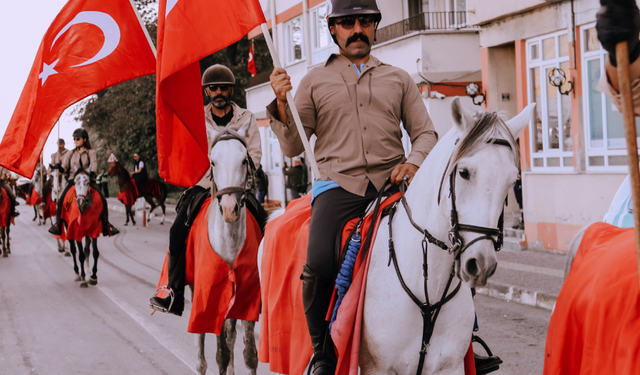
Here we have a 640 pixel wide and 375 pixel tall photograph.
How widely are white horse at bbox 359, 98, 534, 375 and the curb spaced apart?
5.74 meters

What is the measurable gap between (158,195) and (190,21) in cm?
2140

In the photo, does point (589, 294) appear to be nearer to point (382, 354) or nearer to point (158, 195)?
point (382, 354)

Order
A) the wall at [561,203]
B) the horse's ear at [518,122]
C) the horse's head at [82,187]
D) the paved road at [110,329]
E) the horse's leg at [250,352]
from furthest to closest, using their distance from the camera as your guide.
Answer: the wall at [561,203]
the horse's head at [82,187]
the paved road at [110,329]
the horse's leg at [250,352]
the horse's ear at [518,122]

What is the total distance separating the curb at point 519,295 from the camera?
9.22 metres

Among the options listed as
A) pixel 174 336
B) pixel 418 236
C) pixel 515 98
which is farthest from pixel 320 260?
pixel 515 98

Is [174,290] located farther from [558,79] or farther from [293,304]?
[558,79]

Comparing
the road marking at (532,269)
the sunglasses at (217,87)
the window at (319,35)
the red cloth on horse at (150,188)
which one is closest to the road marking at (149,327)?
the sunglasses at (217,87)

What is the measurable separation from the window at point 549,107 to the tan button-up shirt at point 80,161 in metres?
8.94

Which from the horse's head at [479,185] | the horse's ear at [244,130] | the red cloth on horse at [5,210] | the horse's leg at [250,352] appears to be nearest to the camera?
the horse's head at [479,185]

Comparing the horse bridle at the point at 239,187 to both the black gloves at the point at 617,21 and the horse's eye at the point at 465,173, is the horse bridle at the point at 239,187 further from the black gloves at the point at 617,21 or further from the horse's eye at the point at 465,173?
the black gloves at the point at 617,21

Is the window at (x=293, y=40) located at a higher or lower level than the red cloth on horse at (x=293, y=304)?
higher

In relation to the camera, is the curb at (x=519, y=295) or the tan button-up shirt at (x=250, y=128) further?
the curb at (x=519, y=295)

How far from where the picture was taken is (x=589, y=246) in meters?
3.41

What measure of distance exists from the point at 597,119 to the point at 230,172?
964 centimetres
